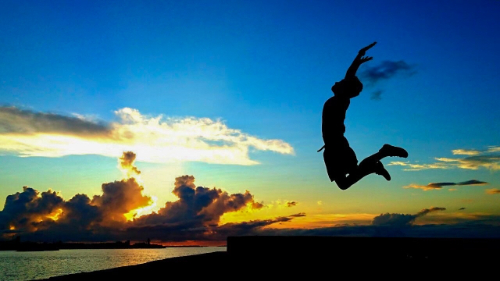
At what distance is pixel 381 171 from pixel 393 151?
500 mm

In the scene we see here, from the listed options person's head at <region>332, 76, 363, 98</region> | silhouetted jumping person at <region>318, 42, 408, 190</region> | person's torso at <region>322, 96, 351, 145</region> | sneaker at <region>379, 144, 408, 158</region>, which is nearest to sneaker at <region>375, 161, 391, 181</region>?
Answer: silhouetted jumping person at <region>318, 42, 408, 190</region>

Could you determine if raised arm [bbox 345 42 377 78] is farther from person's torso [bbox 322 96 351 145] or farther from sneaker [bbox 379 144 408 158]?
sneaker [bbox 379 144 408 158]

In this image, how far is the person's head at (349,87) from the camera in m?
7.90

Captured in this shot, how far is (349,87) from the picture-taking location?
7902 mm

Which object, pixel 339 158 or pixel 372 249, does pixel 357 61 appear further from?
pixel 372 249

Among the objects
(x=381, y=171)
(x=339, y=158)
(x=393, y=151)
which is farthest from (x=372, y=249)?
(x=393, y=151)

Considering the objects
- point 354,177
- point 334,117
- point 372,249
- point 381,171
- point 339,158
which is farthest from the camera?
point 381,171

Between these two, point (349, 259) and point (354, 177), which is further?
point (354, 177)

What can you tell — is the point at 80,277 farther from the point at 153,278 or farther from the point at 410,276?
the point at 410,276

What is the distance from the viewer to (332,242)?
237 inches

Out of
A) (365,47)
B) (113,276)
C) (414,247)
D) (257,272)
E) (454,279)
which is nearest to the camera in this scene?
(454,279)

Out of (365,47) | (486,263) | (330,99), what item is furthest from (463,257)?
(365,47)

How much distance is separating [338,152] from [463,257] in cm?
315

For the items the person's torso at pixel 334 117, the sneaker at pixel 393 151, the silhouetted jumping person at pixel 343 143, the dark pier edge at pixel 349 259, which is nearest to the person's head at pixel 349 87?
the silhouetted jumping person at pixel 343 143
